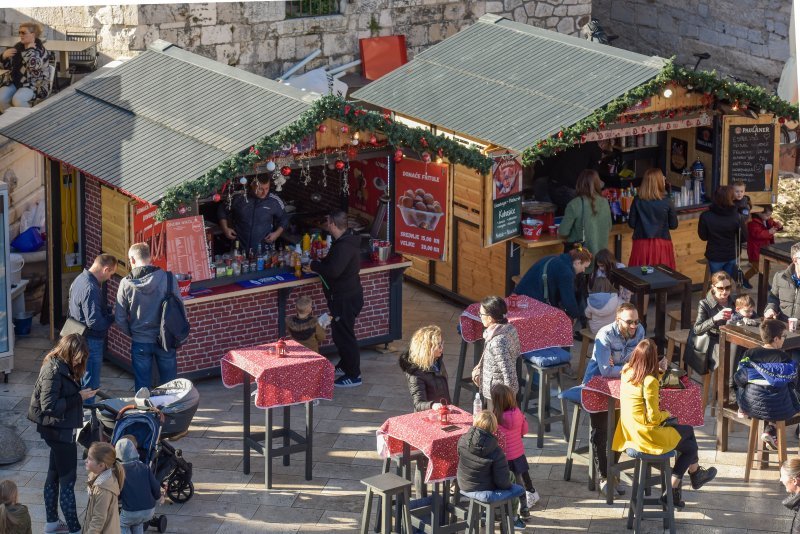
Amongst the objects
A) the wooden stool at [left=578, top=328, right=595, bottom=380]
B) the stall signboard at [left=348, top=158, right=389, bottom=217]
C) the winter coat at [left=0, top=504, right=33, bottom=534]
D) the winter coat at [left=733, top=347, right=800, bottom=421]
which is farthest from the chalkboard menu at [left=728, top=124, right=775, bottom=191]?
the winter coat at [left=0, top=504, right=33, bottom=534]

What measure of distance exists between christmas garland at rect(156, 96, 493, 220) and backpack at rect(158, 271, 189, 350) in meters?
0.70

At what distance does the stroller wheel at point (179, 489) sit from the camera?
35.9ft

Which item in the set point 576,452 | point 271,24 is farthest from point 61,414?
point 271,24

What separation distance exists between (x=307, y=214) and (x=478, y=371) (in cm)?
458

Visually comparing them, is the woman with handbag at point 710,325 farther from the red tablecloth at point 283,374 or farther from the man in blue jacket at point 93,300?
the man in blue jacket at point 93,300

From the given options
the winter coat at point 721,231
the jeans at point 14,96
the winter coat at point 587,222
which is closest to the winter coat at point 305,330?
the winter coat at point 587,222

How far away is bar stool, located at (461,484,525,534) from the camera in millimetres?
9750

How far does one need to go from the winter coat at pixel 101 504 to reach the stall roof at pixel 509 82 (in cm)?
659

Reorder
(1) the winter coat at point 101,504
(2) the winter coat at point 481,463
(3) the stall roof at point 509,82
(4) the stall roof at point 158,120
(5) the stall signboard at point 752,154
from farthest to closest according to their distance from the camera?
(5) the stall signboard at point 752,154 < (3) the stall roof at point 509,82 < (4) the stall roof at point 158,120 < (2) the winter coat at point 481,463 < (1) the winter coat at point 101,504

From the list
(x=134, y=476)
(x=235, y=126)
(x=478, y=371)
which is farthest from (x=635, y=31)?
(x=134, y=476)

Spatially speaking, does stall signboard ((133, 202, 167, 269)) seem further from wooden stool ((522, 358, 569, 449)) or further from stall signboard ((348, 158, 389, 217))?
wooden stool ((522, 358, 569, 449))

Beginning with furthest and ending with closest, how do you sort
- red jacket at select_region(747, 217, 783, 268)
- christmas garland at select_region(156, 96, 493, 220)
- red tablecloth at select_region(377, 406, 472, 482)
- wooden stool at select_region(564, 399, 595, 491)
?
red jacket at select_region(747, 217, 783, 268)
christmas garland at select_region(156, 96, 493, 220)
wooden stool at select_region(564, 399, 595, 491)
red tablecloth at select_region(377, 406, 472, 482)

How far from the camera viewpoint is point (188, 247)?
A: 43.0 ft

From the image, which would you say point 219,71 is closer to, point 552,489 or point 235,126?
point 235,126
